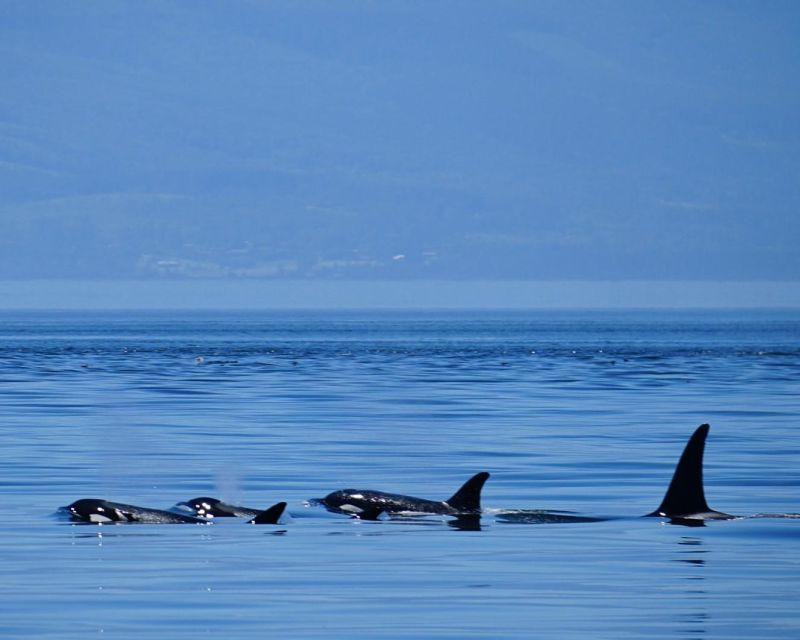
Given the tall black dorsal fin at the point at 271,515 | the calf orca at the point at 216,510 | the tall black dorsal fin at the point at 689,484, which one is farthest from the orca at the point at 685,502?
the calf orca at the point at 216,510

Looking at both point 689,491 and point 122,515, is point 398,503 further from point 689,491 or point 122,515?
point 689,491

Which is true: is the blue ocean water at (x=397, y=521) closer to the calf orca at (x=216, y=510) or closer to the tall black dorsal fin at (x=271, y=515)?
the tall black dorsal fin at (x=271, y=515)

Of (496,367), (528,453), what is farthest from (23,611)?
(496,367)

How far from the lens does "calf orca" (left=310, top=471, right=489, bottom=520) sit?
19094 mm

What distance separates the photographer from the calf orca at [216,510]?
18875mm

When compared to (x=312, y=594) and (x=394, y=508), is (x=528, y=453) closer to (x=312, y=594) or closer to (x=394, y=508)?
(x=394, y=508)

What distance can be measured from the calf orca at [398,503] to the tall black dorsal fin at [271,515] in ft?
4.29

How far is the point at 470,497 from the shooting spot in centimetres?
1911

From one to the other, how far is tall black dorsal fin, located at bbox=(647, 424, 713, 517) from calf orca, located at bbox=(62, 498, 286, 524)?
366 cm

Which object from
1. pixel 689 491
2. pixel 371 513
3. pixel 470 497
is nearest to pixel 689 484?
pixel 689 491

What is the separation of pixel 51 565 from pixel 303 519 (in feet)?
13.1

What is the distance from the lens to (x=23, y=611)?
1296 cm

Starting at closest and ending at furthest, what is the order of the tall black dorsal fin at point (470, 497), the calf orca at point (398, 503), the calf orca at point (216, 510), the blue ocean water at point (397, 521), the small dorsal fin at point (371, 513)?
the blue ocean water at point (397, 521), the calf orca at point (216, 510), the tall black dorsal fin at point (470, 497), the calf orca at point (398, 503), the small dorsal fin at point (371, 513)

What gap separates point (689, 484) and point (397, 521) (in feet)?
9.10
